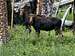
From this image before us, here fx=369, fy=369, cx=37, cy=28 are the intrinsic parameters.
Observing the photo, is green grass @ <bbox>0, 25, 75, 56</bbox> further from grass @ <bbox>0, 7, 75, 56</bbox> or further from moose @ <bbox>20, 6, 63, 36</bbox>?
moose @ <bbox>20, 6, 63, 36</bbox>

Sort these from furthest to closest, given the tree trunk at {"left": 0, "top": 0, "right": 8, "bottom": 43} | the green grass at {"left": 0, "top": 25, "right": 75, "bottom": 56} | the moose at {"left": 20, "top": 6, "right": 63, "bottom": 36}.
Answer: the moose at {"left": 20, "top": 6, "right": 63, "bottom": 36}
the tree trunk at {"left": 0, "top": 0, "right": 8, "bottom": 43}
the green grass at {"left": 0, "top": 25, "right": 75, "bottom": 56}

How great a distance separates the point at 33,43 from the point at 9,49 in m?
2.05

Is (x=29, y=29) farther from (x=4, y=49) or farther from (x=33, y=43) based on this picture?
(x=4, y=49)

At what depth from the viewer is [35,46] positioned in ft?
37.7

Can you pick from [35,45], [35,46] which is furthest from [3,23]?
[35,46]

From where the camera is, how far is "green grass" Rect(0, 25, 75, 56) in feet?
32.8

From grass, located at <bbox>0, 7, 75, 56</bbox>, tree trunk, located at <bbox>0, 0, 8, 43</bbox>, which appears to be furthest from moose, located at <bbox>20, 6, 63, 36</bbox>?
tree trunk, located at <bbox>0, 0, 8, 43</bbox>

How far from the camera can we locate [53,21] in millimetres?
15047

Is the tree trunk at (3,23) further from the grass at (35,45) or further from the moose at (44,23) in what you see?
the moose at (44,23)

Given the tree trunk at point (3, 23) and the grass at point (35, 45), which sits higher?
the tree trunk at point (3, 23)

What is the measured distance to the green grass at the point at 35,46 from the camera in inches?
394

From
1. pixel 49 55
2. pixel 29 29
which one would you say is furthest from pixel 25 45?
pixel 29 29

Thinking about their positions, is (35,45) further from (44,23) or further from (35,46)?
(44,23)

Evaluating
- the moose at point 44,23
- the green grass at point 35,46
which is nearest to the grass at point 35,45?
the green grass at point 35,46
